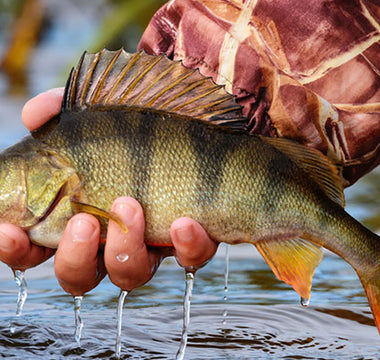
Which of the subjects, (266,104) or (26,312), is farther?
(26,312)

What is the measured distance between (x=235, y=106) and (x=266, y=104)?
0.33 meters

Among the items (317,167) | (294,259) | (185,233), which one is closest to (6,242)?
(185,233)

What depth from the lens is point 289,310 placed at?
10.7ft

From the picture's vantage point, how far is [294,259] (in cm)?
239

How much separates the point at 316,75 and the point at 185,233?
2.76 ft

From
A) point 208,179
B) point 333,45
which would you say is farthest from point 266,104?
point 208,179

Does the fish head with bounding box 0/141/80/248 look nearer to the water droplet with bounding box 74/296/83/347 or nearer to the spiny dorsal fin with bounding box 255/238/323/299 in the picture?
the water droplet with bounding box 74/296/83/347

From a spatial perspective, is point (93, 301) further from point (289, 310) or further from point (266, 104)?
point (266, 104)

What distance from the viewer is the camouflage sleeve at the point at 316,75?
265cm

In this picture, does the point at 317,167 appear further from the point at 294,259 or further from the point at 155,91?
the point at 155,91

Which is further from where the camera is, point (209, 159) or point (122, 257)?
point (122, 257)

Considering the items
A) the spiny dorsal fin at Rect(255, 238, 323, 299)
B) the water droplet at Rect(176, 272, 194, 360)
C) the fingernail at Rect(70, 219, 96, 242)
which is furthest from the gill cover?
the spiny dorsal fin at Rect(255, 238, 323, 299)

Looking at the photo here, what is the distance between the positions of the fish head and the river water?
737 mm

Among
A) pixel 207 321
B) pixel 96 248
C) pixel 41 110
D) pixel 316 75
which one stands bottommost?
pixel 207 321
